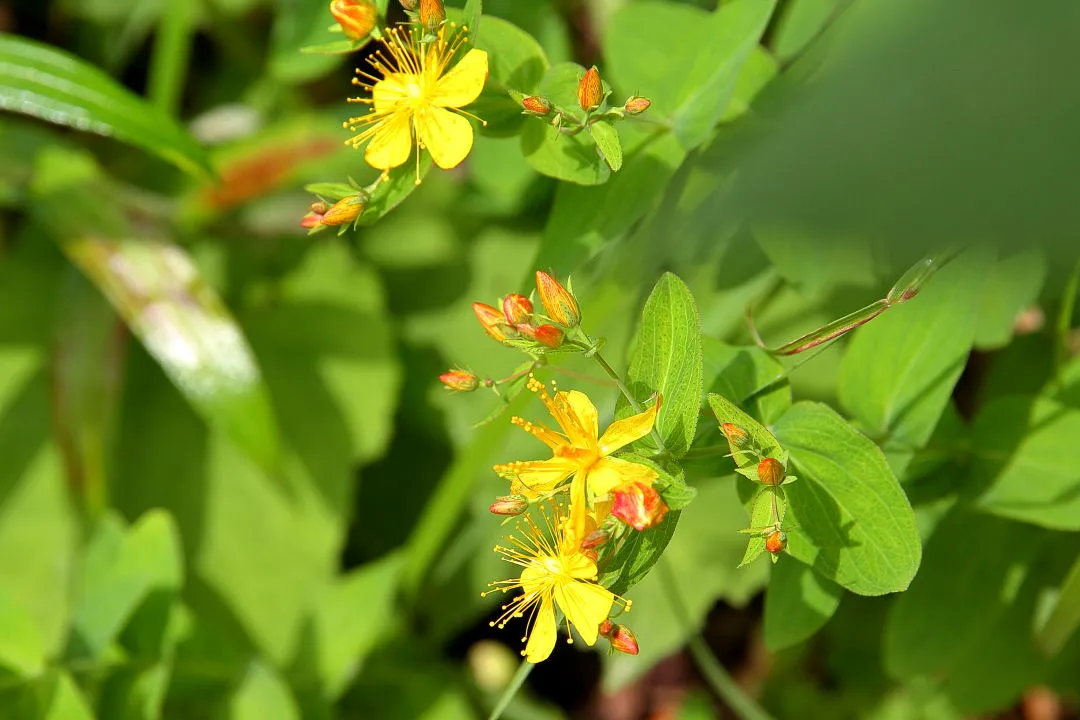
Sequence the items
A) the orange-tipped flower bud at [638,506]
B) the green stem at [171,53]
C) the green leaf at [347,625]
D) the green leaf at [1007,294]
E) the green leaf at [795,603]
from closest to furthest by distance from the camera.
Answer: the orange-tipped flower bud at [638,506], the green leaf at [795,603], the green leaf at [1007,294], the green leaf at [347,625], the green stem at [171,53]

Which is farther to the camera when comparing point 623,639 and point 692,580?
point 692,580

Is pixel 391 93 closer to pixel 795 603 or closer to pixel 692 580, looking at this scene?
pixel 795 603

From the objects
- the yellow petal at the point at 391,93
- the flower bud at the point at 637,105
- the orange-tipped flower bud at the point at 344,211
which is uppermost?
the yellow petal at the point at 391,93

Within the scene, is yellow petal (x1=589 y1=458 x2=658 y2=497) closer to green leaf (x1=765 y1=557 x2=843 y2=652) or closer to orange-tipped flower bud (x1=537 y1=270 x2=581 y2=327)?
Result: orange-tipped flower bud (x1=537 y1=270 x2=581 y2=327)

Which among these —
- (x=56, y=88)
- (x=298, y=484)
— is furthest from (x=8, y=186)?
(x=298, y=484)

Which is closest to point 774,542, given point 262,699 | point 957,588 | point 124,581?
point 957,588

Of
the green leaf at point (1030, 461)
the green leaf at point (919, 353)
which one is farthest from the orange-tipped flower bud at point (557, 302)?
the green leaf at point (1030, 461)

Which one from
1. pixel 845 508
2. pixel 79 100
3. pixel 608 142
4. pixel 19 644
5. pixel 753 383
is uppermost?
pixel 79 100

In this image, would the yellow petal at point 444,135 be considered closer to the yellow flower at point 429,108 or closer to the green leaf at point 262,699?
the yellow flower at point 429,108
